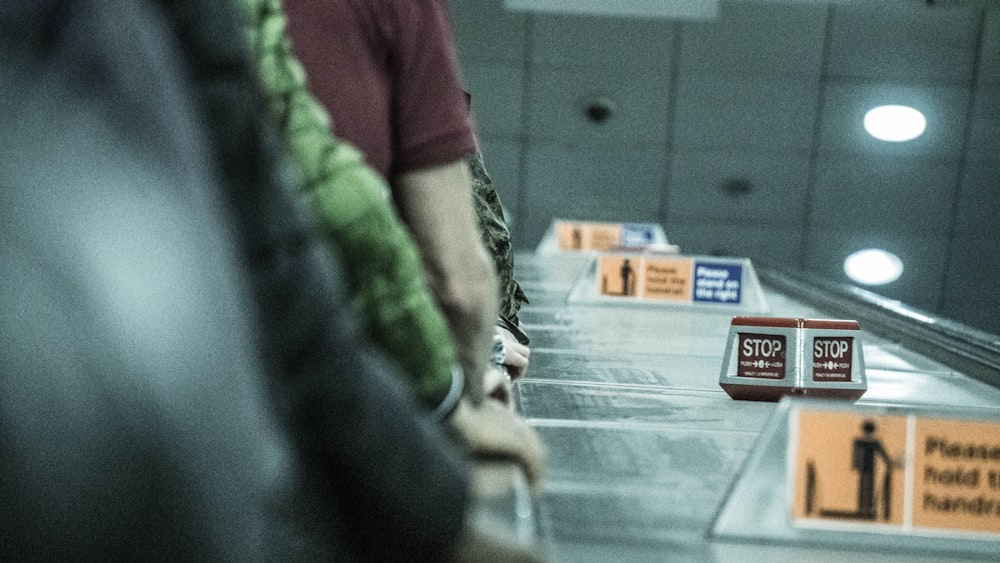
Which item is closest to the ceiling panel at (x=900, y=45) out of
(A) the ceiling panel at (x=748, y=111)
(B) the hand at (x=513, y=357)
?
(A) the ceiling panel at (x=748, y=111)

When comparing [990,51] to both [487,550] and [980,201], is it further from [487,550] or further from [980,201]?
[487,550]

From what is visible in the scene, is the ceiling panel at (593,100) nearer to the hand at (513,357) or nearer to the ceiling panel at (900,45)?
the ceiling panel at (900,45)

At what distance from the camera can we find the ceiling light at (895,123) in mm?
6730

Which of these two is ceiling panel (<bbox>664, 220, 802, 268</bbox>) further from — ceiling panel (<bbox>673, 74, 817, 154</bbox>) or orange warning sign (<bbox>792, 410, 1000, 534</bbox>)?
orange warning sign (<bbox>792, 410, 1000, 534</bbox>)

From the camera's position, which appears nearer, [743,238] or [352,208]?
[352,208]

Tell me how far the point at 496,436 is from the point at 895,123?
6637 millimetres

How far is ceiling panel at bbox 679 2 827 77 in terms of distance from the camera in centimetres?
675

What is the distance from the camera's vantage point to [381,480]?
496 mm

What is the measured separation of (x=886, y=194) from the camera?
6.89 m

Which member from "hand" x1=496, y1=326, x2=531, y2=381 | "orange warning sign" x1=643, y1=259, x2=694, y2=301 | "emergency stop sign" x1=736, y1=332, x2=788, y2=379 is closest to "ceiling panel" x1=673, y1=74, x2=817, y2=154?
"orange warning sign" x1=643, y1=259, x2=694, y2=301

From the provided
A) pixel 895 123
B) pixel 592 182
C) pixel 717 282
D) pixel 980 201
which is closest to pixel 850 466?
pixel 717 282

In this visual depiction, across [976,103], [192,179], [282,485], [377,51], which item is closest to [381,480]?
[282,485]

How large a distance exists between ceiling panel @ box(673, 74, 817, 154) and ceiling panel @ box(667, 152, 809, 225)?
0.29ft

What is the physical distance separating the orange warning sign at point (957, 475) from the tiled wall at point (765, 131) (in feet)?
20.1
